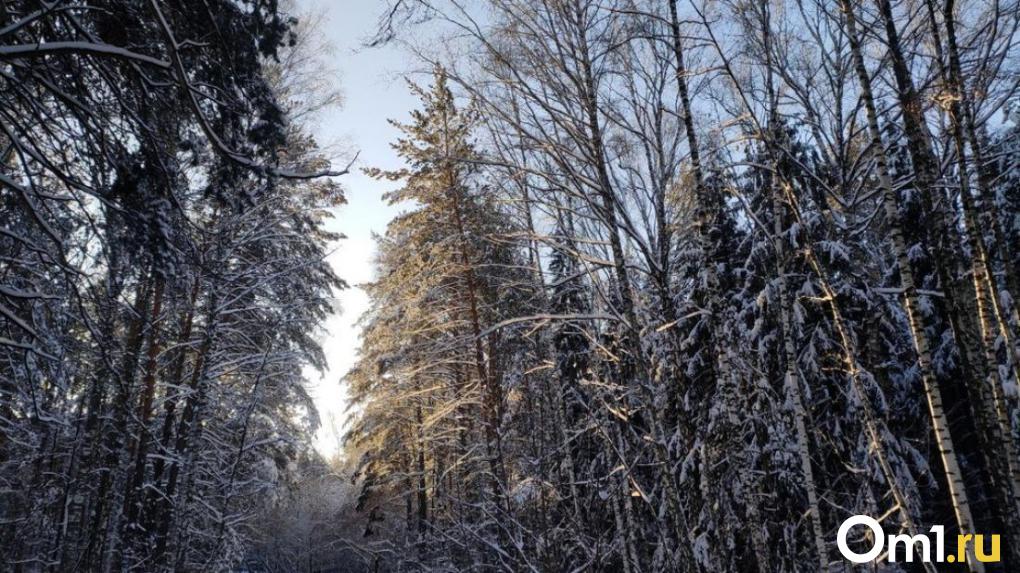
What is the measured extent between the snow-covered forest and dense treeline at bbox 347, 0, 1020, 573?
0.29 feet

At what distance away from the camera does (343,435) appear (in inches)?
837

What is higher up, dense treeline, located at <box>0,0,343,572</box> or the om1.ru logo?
dense treeline, located at <box>0,0,343,572</box>

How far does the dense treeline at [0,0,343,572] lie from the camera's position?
394 centimetres

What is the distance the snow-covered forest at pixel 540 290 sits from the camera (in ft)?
15.9

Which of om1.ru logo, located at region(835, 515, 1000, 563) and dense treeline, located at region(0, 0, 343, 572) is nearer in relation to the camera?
dense treeline, located at region(0, 0, 343, 572)

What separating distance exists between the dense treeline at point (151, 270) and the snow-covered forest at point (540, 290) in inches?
2.4

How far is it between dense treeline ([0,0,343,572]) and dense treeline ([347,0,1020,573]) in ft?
6.49

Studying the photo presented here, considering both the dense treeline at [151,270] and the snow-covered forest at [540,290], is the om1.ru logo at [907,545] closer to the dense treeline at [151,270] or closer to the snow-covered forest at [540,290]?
the snow-covered forest at [540,290]

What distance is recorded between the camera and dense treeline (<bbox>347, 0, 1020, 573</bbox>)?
6.05 metres

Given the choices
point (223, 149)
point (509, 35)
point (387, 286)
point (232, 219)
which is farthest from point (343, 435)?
point (223, 149)

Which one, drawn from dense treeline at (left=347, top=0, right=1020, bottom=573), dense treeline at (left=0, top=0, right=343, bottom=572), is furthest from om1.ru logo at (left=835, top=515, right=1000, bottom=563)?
dense treeline at (left=0, top=0, right=343, bottom=572)

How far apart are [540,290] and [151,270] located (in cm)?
580

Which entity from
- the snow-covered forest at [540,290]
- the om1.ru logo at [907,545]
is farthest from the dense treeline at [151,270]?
the om1.ru logo at [907,545]

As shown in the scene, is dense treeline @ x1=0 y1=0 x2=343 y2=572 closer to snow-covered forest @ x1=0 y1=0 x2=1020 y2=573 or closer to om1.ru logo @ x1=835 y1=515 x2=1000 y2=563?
snow-covered forest @ x1=0 y1=0 x2=1020 y2=573
